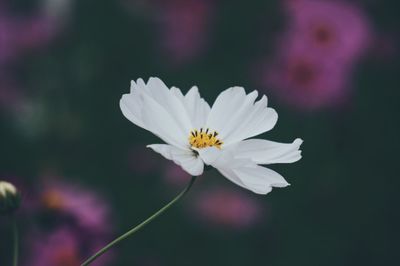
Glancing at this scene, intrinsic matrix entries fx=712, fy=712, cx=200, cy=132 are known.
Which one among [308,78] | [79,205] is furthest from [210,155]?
[308,78]

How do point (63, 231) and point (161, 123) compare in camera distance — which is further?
point (63, 231)

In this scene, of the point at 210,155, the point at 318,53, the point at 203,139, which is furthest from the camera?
the point at 318,53

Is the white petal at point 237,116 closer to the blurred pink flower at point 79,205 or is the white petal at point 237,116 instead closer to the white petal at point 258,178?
the white petal at point 258,178

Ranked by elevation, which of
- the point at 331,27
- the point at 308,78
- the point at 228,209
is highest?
the point at 331,27

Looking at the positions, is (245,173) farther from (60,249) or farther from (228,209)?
(228,209)

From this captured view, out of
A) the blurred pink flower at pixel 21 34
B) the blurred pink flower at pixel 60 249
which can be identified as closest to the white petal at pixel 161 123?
the blurred pink flower at pixel 60 249

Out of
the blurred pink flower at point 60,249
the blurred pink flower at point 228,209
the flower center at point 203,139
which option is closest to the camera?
the flower center at point 203,139
